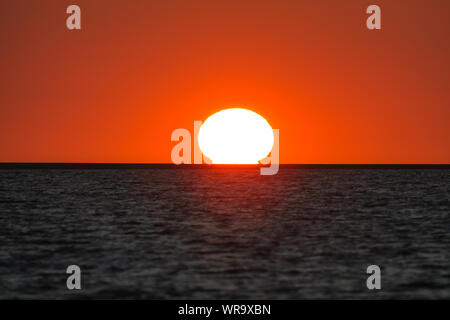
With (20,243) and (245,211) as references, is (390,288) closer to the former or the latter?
(20,243)

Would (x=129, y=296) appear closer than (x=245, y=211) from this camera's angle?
Yes

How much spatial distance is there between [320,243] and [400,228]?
39.8 ft

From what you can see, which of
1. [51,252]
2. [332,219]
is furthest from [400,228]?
[51,252]

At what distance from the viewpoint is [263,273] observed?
Answer: 32156 mm

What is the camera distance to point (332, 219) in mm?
60344

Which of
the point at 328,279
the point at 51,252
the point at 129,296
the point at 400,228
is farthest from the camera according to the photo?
the point at 400,228

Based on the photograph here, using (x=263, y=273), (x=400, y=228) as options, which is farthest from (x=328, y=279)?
(x=400, y=228)

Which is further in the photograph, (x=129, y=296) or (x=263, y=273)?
(x=263, y=273)

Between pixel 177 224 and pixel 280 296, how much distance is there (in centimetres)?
2826
